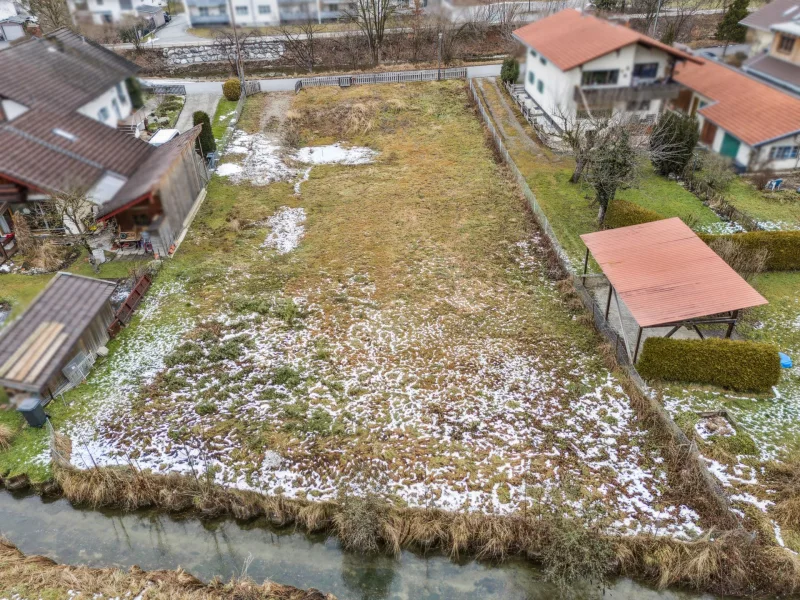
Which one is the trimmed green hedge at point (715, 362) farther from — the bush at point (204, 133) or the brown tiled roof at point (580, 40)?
the bush at point (204, 133)

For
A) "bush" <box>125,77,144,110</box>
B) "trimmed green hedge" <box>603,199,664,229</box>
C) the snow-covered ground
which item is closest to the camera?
"bush" <box>125,77,144,110</box>

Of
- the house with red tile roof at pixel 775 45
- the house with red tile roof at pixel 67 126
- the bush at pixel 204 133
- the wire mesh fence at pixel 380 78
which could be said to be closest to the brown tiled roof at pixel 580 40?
the house with red tile roof at pixel 775 45

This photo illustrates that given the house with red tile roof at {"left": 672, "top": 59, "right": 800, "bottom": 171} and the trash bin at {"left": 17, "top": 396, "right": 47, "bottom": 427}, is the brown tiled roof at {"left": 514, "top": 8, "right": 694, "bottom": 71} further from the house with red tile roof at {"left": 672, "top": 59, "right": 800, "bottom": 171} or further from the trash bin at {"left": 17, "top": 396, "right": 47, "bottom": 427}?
the trash bin at {"left": 17, "top": 396, "right": 47, "bottom": 427}

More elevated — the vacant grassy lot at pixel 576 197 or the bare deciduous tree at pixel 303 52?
the bare deciduous tree at pixel 303 52

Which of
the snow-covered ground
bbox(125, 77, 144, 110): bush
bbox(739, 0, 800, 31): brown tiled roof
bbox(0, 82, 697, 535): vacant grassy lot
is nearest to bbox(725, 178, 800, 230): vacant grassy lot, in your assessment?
bbox(0, 82, 697, 535): vacant grassy lot

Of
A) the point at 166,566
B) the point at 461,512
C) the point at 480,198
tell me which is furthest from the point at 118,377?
the point at 480,198

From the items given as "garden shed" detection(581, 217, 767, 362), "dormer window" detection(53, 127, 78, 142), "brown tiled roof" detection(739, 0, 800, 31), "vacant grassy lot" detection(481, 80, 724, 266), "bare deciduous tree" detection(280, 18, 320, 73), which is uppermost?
"brown tiled roof" detection(739, 0, 800, 31)

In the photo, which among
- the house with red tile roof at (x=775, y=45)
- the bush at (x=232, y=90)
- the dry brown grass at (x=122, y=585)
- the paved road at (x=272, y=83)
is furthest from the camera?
the paved road at (x=272, y=83)
